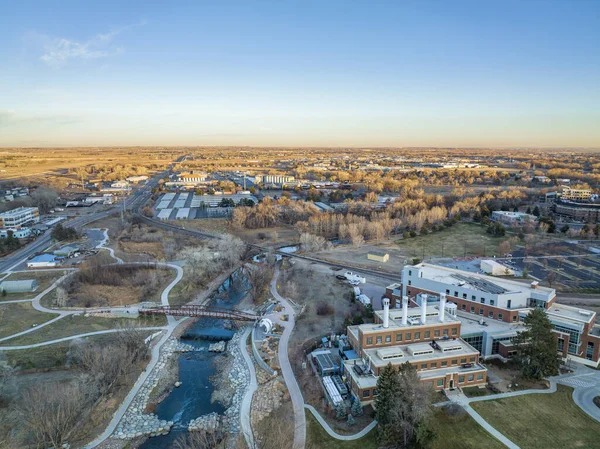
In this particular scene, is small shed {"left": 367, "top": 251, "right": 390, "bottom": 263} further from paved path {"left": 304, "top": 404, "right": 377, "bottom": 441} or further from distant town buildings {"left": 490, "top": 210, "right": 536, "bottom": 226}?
paved path {"left": 304, "top": 404, "right": 377, "bottom": 441}

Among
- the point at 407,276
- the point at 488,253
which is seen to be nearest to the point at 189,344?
the point at 407,276

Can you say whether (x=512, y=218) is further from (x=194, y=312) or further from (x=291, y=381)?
(x=291, y=381)

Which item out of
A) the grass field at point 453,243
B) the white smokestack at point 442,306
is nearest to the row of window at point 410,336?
the white smokestack at point 442,306

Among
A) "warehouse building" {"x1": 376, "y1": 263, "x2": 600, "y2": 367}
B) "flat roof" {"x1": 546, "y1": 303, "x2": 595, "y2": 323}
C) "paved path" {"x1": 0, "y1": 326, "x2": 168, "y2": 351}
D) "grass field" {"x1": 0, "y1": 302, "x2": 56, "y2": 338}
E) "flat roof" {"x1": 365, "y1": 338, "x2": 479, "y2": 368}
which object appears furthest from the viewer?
"grass field" {"x1": 0, "y1": 302, "x2": 56, "y2": 338}

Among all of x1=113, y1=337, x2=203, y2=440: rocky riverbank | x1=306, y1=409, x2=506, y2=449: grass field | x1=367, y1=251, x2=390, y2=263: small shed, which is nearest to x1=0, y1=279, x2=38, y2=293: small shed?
x1=113, y1=337, x2=203, y2=440: rocky riverbank

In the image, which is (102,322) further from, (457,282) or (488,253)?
(488,253)

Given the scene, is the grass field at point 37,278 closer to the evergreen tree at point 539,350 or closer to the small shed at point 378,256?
the small shed at point 378,256
